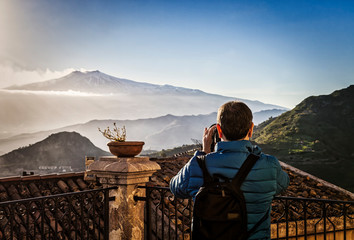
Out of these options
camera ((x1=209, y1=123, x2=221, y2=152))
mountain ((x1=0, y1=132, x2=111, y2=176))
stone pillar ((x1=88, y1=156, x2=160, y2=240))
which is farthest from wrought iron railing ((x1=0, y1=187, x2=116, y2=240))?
mountain ((x1=0, y1=132, x2=111, y2=176))

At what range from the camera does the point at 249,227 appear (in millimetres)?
1853

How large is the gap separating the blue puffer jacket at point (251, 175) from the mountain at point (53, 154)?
41472 millimetres

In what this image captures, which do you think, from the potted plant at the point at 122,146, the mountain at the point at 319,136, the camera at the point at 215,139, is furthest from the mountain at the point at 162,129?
the camera at the point at 215,139

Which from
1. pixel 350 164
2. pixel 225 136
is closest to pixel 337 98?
pixel 350 164

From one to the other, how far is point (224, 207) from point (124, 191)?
2555mm

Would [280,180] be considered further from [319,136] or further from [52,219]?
[319,136]

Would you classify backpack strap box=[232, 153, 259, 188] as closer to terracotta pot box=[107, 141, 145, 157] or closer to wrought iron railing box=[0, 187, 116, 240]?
wrought iron railing box=[0, 187, 116, 240]

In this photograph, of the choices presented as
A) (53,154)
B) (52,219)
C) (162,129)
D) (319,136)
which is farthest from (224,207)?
(162,129)

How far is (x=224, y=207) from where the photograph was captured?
5.94 feet

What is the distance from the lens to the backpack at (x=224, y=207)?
180 cm

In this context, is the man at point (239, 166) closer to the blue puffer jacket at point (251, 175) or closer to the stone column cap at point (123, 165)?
the blue puffer jacket at point (251, 175)

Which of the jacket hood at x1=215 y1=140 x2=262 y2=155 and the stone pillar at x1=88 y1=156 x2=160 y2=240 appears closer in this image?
the jacket hood at x1=215 y1=140 x2=262 y2=155

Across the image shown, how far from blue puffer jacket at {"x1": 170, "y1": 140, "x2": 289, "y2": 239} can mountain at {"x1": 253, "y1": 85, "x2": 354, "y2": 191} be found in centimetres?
4133

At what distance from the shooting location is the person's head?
1880mm
